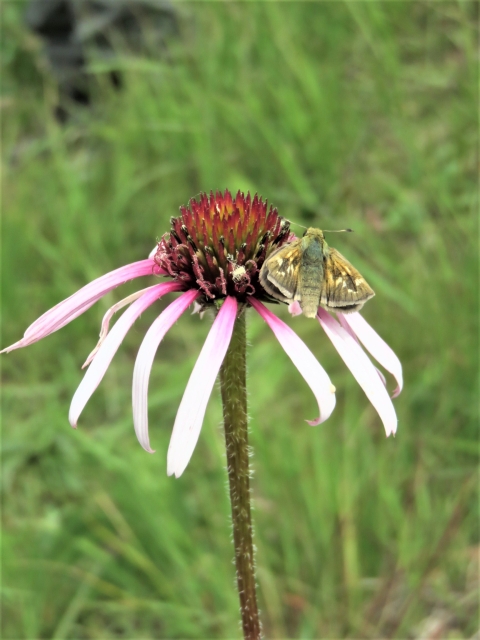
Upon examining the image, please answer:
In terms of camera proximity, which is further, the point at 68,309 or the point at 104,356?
the point at 68,309

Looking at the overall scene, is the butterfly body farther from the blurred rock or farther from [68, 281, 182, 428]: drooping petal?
the blurred rock

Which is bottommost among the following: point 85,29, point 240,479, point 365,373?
point 240,479

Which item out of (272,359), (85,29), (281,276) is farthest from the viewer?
(85,29)

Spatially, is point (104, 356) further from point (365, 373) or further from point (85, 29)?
point (85, 29)

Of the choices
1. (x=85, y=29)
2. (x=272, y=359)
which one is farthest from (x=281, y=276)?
(x=85, y=29)

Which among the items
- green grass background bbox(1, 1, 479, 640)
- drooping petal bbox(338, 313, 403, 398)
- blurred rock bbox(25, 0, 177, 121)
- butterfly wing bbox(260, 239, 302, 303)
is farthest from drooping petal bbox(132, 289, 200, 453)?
blurred rock bbox(25, 0, 177, 121)

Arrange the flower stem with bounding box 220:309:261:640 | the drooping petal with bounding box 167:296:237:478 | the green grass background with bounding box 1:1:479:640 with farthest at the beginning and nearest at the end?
the green grass background with bounding box 1:1:479:640 → the flower stem with bounding box 220:309:261:640 → the drooping petal with bounding box 167:296:237:478

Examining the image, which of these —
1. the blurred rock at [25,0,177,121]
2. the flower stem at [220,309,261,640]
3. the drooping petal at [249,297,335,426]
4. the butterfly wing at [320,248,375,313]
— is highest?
the blurred rock at [25,0,177,121]
